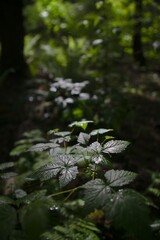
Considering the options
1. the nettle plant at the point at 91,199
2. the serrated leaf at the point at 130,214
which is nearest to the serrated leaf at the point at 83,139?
the nettle plant at the point at 91,199

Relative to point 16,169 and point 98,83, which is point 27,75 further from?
point 16,169

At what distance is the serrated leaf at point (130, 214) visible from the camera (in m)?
0.98

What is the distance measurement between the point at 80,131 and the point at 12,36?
292 cm

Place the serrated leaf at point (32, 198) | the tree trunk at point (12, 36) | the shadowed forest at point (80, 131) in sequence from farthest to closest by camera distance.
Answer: the tree trunk at point (12, 36) → the serrated leaf at point (32, 198) → the shadowed forest at point (80, 131)

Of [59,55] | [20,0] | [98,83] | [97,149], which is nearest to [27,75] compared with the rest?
[59,55]

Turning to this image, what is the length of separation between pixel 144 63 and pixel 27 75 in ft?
10.3

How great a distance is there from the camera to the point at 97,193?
3.63ft

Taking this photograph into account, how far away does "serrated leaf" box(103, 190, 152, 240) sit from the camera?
3.23 feet

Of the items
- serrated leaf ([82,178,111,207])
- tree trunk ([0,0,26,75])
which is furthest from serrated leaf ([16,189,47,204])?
tree trunk ([0,0,26,75])

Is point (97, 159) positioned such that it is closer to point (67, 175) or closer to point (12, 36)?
point (67, 175)

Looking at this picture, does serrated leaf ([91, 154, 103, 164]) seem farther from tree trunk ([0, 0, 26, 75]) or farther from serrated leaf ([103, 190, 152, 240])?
tree trunk ([0, 0, 26, 75])

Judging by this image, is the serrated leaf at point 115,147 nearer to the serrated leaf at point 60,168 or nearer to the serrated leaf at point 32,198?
the serrated leaf at point 60,168

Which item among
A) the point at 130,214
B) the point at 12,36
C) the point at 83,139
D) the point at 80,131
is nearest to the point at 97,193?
the point at 130,214

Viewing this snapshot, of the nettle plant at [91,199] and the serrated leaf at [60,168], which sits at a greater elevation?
the serrated leaf at [60,168]
